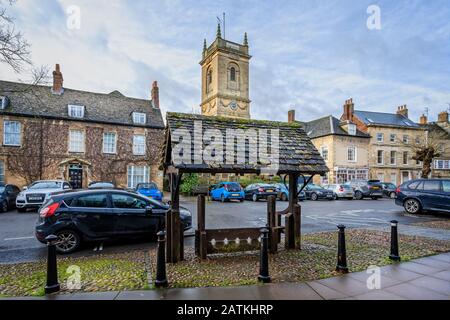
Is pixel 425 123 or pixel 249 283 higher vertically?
pixel 425 123

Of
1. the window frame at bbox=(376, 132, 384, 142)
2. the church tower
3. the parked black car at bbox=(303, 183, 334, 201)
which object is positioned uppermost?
the church tower

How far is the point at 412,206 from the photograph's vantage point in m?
13.1

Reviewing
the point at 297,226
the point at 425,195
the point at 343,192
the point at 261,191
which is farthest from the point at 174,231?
the point at 343,192

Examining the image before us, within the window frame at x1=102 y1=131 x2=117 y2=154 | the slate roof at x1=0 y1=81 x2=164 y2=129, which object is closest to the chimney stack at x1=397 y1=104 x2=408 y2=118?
the slate roof at x1=0 y1=81 x2=164 y2=129

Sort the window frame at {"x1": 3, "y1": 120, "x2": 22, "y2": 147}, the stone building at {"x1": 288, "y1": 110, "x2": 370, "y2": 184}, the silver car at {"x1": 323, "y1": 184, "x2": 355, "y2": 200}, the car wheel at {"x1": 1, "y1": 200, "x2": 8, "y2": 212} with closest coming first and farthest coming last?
1. the car wheel at {"x1": 1, "y1": 200, "x2": 8, "y2": 212}
2. the window frame at {"x1": 3, "y1": 120, "x2": 22, "y2": 147}
3. the silver car at {"x1": 323, "y1": 184, "x2": 355, "y2": 200}
4. the stone building at {"x1": 288, "y1": 110, "x2": 370, "y2": 184}

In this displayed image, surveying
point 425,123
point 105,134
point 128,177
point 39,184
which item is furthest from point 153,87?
point 425,123

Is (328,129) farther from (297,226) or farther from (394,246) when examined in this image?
(394,246)

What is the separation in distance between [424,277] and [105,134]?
2517 cm

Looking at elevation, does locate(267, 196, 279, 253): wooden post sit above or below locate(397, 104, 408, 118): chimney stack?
below

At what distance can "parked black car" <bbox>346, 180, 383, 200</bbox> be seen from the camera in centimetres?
2275

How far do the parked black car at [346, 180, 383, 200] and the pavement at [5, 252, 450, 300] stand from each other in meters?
19.9

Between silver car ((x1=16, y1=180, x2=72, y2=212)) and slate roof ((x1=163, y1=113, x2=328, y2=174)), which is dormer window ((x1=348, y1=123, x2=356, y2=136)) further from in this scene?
silver car ((x1=16, y1=180, x2=72, y2=212))

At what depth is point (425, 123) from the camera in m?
40.5
